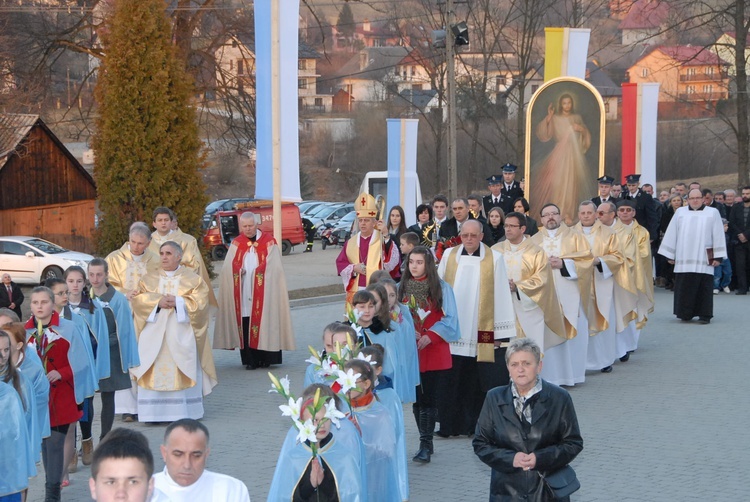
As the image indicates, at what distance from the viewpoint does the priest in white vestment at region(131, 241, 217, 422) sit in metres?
10.2

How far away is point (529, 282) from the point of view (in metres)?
10.4

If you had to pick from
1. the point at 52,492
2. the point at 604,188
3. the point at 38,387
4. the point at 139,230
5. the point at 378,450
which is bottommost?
the point at 52,492

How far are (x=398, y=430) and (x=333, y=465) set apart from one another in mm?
1628

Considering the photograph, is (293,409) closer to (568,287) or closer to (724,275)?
(568,287)

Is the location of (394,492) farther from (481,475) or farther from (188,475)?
(188,475)

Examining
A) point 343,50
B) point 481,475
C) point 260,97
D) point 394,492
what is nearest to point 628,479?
point 481,475

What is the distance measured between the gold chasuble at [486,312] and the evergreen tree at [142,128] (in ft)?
37.4

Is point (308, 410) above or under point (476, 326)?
above

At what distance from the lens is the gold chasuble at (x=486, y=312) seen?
9508mm

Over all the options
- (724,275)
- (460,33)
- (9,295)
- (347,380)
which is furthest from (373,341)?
(460,33)

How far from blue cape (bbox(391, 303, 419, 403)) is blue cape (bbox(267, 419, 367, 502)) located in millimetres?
2166

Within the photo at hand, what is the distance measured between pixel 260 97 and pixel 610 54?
210ft

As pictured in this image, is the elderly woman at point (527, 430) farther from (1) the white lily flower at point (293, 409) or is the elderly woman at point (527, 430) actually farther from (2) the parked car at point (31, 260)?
(2) the parked car at point (31, 260)

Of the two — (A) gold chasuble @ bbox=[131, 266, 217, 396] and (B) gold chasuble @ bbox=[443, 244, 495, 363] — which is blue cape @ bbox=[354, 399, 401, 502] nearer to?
(B) gold chasuble @ bbox=[443, 244, 495, 363]
